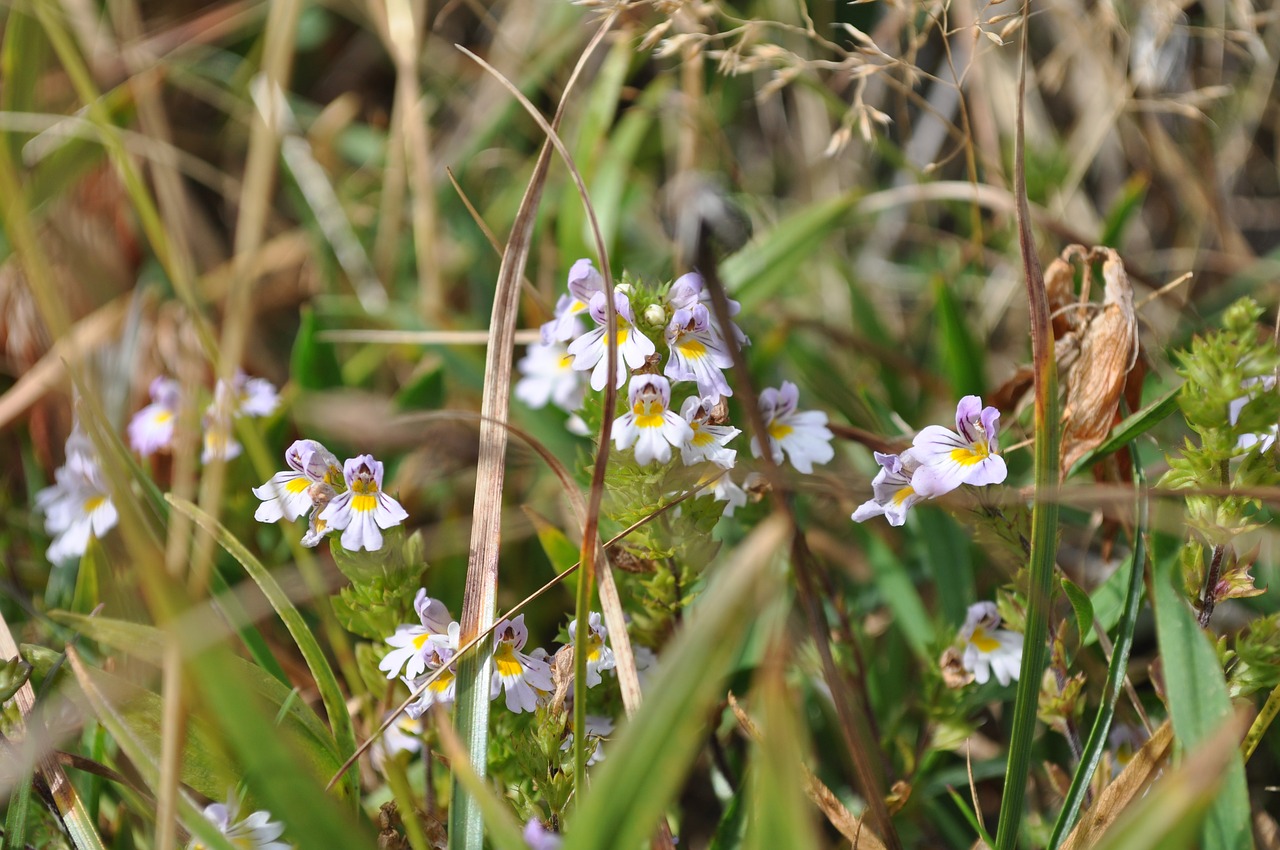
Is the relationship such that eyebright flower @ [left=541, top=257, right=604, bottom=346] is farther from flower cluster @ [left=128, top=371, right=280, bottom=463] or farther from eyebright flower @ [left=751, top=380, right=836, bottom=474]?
flower cluster @ [left=128, top=371, right=280, bottom=463]

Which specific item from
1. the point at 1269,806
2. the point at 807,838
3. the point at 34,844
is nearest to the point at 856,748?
the point at 807,838

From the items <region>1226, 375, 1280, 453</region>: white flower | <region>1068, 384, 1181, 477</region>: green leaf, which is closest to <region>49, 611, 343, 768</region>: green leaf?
<region>1068, 384, 1181, 477</region>: green leaf

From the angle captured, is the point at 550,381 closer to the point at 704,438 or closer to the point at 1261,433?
the point at 704,438

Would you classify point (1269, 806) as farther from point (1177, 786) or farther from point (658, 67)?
point (658, 67)

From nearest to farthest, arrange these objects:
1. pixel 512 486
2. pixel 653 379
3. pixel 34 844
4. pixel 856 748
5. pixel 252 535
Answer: pixel 856 748
pixel 653 379
pixel 34 844
pixel 252 535
pixel 512 486

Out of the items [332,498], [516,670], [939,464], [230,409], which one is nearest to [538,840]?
[516,670]

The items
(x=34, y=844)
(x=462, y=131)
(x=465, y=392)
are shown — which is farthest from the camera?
(x=462, y=131)
